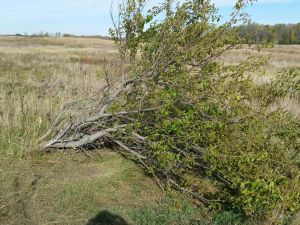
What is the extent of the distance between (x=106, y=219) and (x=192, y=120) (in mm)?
1661

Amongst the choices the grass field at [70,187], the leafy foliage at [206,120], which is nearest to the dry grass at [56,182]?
the grass field at [70,187]

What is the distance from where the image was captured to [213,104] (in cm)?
556

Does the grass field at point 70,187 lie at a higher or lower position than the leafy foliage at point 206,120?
lower

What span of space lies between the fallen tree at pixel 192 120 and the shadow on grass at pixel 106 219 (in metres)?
0.92

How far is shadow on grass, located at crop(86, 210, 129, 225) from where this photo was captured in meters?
4.88

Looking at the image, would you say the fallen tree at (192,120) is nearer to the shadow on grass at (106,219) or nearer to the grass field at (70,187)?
the grass field at (70,187)

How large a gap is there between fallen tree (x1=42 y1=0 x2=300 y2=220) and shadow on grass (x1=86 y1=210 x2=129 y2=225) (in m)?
0.92

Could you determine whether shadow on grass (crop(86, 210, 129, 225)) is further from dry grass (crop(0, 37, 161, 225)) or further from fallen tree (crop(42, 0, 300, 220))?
fallen tree (crop(42, 0, 300, 220))

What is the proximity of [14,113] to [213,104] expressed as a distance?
149 inches

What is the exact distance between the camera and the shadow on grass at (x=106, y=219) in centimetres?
488

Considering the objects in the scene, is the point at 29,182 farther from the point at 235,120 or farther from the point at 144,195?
the point at 235,120

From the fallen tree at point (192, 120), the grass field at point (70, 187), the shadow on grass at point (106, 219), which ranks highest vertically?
the fallen tree at point (192, 120)

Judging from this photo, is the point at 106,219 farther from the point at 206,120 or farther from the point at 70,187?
the point at 206,120

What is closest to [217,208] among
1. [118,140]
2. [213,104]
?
[213,104]
